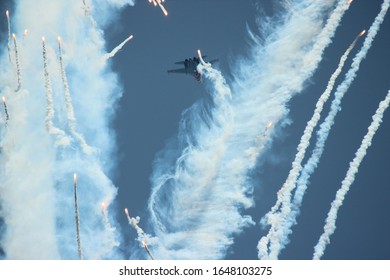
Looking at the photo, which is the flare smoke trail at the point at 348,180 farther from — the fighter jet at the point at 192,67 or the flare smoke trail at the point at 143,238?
the fighter jet at the point at 192,67

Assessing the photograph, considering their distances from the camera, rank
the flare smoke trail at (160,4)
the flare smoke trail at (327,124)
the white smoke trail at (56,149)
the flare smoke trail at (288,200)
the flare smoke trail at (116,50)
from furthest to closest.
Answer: the flare smoke trail at (160,4), the flare smoke trail at (116,50), the white smoke trail at (56,149), the flare smoke trail at (327,124), the flare smoke trail at (288,200)

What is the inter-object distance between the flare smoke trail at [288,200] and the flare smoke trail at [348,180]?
1.69 metres

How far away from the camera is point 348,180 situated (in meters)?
29.4

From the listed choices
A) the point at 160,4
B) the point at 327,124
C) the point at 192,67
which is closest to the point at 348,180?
the point at 327,124

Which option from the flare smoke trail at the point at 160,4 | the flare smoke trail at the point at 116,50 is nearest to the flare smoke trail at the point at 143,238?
the flare smoke trail at the point at 116,50

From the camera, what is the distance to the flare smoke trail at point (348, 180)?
2914 cm

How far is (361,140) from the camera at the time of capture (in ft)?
101

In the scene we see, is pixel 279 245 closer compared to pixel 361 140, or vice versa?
pixel 279 245

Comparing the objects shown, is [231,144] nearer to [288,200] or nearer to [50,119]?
[288,200]

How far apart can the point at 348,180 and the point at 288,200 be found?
10.5ft
